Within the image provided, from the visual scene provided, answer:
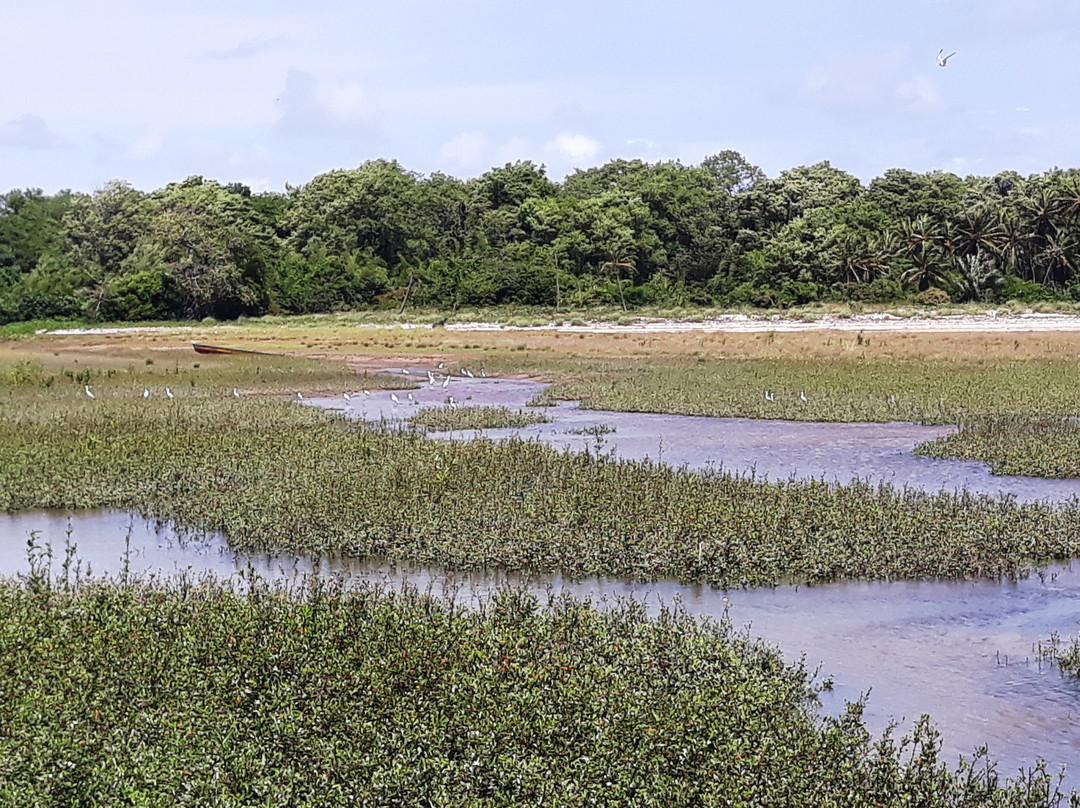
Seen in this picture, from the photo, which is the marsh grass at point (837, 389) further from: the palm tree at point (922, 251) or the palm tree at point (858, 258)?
the palm tree at point (922, 251)

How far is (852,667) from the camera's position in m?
10.3

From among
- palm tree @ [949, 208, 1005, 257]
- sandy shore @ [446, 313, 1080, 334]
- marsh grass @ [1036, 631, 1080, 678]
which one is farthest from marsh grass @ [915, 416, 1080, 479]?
palm tree @ [949, 208, 1005, 257]

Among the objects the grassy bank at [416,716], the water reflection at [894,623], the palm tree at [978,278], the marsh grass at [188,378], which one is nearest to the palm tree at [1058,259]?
the palm tree at [978,278]

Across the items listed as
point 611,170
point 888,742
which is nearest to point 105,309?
point 611,170

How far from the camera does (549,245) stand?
283 ft

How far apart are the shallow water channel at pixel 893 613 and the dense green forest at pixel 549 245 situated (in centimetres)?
5946

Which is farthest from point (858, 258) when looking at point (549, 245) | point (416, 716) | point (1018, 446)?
point (416, 716)

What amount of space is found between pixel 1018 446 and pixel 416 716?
16.4 meters

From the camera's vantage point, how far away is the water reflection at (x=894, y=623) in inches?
353

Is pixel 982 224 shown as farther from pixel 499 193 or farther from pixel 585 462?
pixel 585 462

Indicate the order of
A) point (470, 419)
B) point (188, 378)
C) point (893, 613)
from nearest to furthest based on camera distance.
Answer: point (893, 613)
point (470, 419)
point (188, 378)

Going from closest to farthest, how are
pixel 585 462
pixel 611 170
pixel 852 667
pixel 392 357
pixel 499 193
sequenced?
pixel 852 667
pixel 585 462
pixel 392 357
pixel 499 193
pixel 611 170

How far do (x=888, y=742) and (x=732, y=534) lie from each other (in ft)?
19.9

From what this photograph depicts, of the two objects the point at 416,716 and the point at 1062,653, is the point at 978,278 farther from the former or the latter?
the point at 416,716
